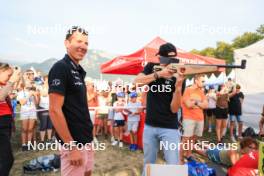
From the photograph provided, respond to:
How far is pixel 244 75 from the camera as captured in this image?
922cm

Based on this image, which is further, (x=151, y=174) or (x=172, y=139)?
(x=172, y=139)

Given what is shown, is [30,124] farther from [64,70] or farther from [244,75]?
[244,75]

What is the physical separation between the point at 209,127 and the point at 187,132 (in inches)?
158

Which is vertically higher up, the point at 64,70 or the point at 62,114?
the point at 64,70

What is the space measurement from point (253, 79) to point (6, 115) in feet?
25.4

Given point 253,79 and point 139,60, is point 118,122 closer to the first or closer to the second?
point 139,60

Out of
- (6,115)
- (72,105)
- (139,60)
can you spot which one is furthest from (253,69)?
(72,105)

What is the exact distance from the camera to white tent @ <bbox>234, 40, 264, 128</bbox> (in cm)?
874

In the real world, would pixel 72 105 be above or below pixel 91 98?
above

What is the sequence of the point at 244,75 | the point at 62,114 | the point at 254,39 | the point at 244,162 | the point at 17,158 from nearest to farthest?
1. the point at 62,114
2. the point at 244,162
3. the point at 17,158
4. the point at 244,75
5. the point at 254,39

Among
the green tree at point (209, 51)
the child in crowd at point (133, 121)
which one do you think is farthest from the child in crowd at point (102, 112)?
the green tree at point (209, 51)

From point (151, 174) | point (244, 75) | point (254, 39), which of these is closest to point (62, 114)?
point (151, 174)

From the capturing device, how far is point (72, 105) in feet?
7.18

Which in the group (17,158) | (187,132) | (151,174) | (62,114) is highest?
(62,114)
